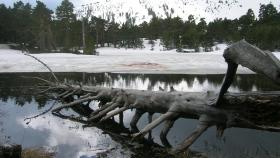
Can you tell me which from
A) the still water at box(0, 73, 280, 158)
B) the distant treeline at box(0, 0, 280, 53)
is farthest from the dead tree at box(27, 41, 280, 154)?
the distant treeline at box(0, 0, 280, 53)

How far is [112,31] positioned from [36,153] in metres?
91.5

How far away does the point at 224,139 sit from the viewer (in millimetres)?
8969

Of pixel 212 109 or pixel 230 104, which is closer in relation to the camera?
pixel 230 104

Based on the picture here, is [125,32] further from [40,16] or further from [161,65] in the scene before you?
[161,65]

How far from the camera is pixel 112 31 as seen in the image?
9806 centimetres

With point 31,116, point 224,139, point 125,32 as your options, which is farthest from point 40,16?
point 224,139

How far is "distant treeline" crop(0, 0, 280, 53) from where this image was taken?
70500 millimetres

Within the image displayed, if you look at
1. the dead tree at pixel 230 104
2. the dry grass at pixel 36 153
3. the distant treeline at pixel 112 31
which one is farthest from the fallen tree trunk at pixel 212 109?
the distant treeline at pixel 112 31

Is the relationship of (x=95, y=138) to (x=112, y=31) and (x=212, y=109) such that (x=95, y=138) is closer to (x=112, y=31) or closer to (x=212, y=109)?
(x=212, y=109)

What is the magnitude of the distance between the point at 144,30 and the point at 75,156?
100118mm

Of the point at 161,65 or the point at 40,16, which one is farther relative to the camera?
the point at 40,16

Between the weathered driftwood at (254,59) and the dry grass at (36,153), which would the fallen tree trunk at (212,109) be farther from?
the dry grass at (36,153)

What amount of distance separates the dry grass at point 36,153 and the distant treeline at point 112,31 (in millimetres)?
49567

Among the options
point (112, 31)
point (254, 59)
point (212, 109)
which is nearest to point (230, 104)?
point (212, 109)
